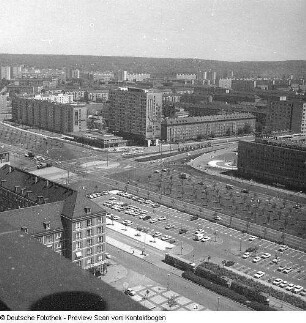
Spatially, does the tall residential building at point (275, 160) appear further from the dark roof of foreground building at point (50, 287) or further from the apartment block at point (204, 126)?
the dark roof of foreground building at point (50, 287)

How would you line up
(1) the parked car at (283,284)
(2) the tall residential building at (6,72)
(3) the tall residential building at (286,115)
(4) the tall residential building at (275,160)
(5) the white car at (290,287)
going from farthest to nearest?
(2) the tall residential building at (6,72), (3) the tall residential building at (286,115), (4) the tall residential building at (275,160), (1) the parked car at (283,284), (5) the white car at (290,287)

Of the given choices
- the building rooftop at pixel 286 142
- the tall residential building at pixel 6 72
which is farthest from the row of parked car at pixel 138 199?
the tall residential building at pixel 6 72

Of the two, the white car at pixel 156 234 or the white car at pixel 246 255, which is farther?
the white car at pixel 156 234

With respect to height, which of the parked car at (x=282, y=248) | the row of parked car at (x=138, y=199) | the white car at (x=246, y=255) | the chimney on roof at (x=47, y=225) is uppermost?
the chimney on roof at (x=47, y=225)

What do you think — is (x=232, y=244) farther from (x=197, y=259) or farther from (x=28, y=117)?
(x=28, y=117)

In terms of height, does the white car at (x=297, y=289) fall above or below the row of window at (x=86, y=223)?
below

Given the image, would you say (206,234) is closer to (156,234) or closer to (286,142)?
(156,234)

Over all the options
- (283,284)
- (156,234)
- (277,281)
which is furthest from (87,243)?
(283,284)

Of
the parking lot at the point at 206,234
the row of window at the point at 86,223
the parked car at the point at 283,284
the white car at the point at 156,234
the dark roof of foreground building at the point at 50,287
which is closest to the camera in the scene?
the dark roof of foreground building at the point at 50,287
